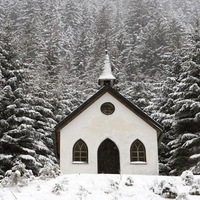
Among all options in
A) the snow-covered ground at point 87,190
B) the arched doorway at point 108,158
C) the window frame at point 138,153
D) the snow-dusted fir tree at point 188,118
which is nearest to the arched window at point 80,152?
the arched doorway at point 108,158

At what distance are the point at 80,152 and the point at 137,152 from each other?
3.28 metres

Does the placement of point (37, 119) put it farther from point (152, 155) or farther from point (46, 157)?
point (152, 155)

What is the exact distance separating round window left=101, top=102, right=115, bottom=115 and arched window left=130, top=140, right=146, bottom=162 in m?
2.30

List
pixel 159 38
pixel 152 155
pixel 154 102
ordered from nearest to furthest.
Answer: pixel 152 155 < pixel 154 102 < pixel 159 38

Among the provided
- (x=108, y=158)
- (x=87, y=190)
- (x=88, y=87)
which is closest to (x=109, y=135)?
(x=108, y=158)

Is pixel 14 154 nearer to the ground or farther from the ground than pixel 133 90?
nearer to the ground

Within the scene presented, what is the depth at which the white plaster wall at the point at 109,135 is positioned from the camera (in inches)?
735

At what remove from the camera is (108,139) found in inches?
755

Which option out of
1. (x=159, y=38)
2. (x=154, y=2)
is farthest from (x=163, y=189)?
(x=154, y=2)

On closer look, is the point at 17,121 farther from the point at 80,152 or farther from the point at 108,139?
the point at 108,139

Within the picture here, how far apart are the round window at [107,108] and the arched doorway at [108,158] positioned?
5.53 feet

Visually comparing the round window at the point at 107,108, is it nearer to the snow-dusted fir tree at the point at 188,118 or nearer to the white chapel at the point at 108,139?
the white chapel at the point at 108,139

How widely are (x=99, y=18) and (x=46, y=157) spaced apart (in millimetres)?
51600

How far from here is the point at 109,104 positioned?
19875mm
